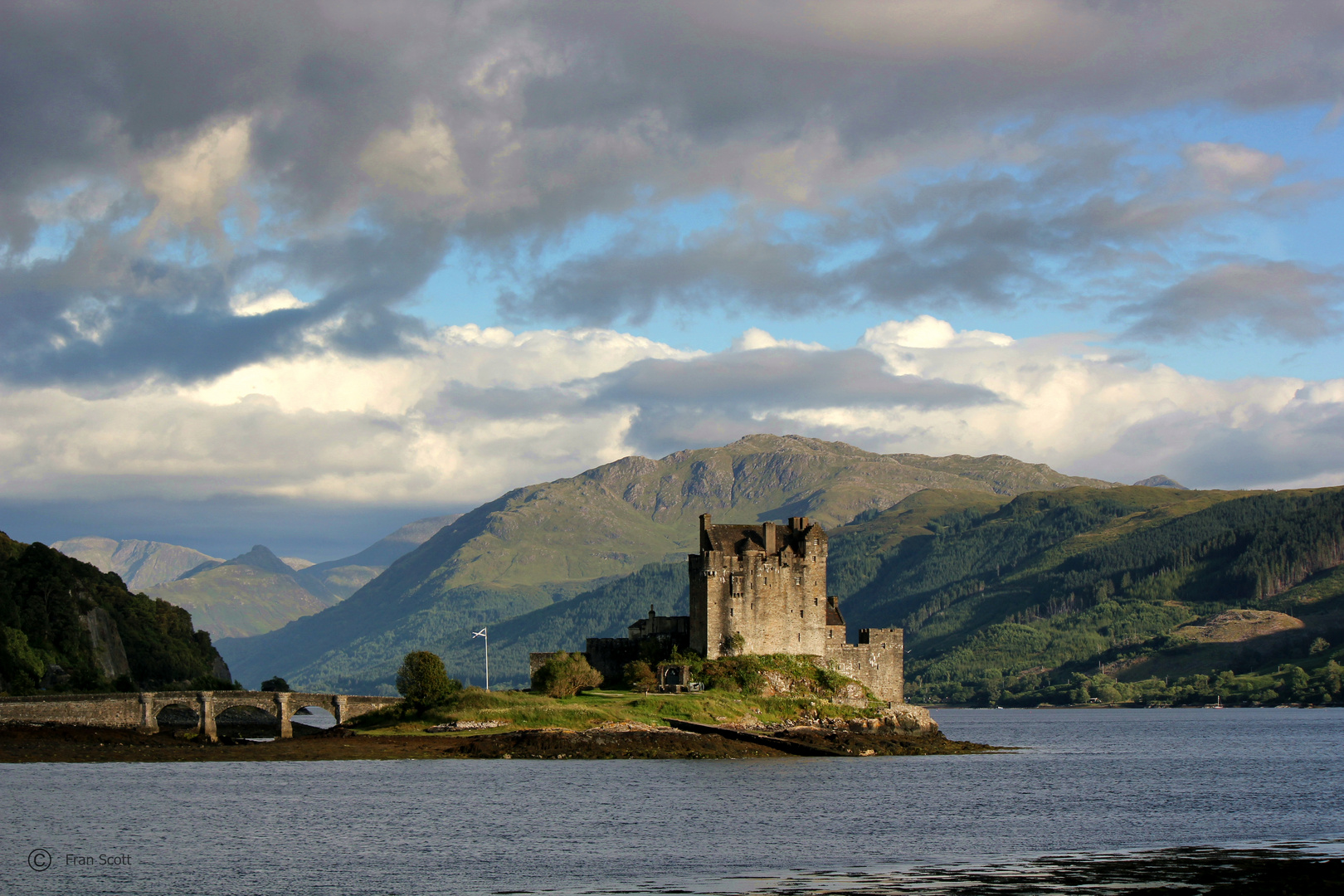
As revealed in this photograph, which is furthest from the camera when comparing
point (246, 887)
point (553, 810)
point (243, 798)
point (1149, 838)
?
point (243, 798)

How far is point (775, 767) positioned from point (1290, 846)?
42310mm

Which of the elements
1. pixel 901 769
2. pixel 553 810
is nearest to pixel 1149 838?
pixel 553 810

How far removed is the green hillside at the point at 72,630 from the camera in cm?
13150

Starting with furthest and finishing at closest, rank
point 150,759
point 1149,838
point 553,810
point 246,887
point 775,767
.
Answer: point 150,759 → point 775,767 → point 553,810 → point 1149,838 → point 246,887

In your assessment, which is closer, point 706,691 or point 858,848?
point 858,848

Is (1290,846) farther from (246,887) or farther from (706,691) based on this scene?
(706,691)

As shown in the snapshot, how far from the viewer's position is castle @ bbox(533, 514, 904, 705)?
112 metres

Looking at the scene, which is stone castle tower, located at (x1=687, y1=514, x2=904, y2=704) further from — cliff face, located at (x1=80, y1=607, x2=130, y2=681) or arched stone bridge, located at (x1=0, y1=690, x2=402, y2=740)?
cliff face, located at (x1=80, y1=607, x2=130, y2=681)

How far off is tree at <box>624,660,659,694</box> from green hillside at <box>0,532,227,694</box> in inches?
2223

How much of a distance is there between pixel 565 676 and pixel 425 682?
11.5 metres

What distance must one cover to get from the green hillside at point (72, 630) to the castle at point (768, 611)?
2016 inches

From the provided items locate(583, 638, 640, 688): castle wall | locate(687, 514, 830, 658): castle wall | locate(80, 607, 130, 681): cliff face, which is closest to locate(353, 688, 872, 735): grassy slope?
locate(687, 514, 830, 658): castle wall

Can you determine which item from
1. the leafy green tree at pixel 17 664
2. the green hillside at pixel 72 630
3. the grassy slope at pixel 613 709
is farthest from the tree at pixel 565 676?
the green hillside at pixel 72 630

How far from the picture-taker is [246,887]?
47.4 m
